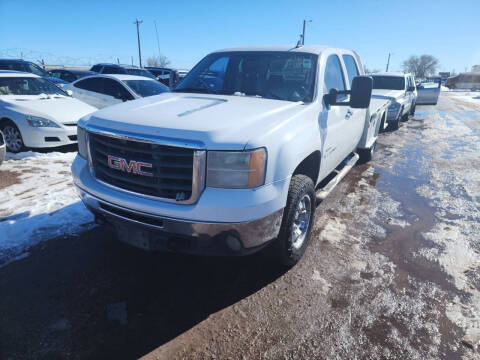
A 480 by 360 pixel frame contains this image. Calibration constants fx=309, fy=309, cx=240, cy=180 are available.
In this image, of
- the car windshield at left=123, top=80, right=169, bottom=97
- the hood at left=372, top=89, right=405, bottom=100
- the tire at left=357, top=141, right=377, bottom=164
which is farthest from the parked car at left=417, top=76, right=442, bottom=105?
the car windshield at left=123, top=80, right=169, bottom=97

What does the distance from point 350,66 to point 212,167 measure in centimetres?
351

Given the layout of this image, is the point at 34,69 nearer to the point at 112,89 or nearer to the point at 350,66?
the point at 112,89

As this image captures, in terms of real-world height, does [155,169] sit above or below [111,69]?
below

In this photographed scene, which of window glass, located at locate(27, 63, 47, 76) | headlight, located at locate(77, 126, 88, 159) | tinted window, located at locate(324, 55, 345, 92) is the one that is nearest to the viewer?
headlight, located at locate(77, 126, 88, 159)

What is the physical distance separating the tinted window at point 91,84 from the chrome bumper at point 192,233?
7.09m

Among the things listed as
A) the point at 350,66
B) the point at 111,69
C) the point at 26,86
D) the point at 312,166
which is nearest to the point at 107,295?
the point at 312,166

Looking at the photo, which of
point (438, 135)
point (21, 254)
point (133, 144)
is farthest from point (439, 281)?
point (438, 135)

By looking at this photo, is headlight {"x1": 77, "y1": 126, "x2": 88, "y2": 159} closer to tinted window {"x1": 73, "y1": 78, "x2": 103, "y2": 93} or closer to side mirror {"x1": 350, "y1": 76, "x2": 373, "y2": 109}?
side mirror {"x1": 350, "y1": 76, "x2": 373, "y2": 109}

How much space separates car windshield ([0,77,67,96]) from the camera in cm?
653

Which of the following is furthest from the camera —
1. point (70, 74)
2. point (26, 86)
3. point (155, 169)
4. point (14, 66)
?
point (70, 74)

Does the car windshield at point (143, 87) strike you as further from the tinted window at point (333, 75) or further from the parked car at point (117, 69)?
the parked car at point (117, 69)

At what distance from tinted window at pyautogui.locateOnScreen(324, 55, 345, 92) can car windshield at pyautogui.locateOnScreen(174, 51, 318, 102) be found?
0.91 feet

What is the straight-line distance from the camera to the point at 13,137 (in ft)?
19.8

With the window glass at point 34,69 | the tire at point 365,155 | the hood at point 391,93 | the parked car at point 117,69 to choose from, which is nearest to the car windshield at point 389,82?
the hood at point 391,93
